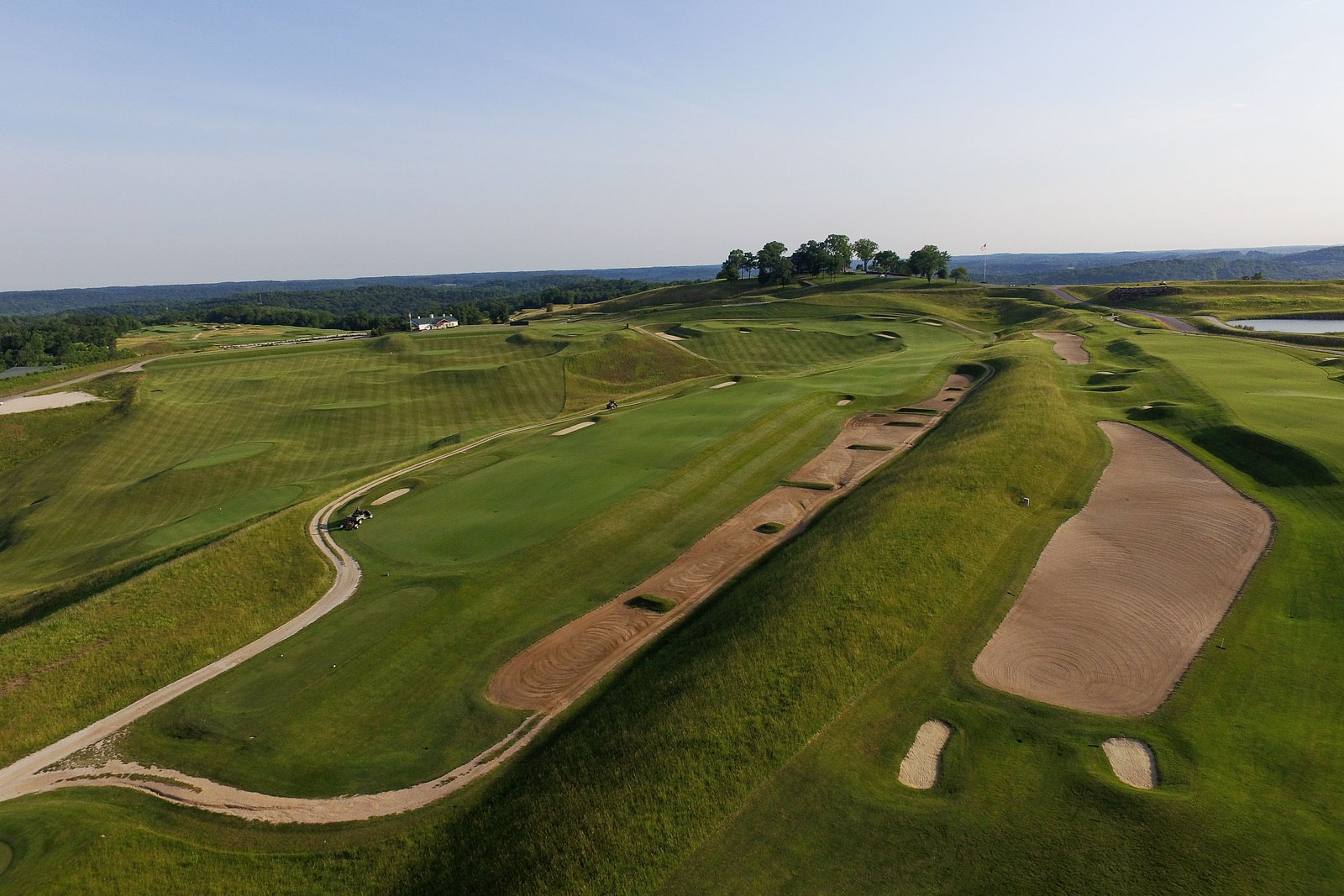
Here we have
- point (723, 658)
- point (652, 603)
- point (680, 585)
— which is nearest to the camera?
point (723, 658)

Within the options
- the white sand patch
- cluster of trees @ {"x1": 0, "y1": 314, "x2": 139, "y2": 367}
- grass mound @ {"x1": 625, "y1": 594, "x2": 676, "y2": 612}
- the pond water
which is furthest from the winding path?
cluster of trees @ {"x1": 0, "y1": 314, "x2": 139, "y2": 367}

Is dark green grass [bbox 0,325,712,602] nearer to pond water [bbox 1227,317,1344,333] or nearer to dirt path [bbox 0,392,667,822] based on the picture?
dirt path [bbox 0,392,667,822]

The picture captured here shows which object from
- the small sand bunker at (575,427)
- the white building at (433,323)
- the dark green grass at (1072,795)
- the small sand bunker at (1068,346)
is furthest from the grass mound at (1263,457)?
the white building at (433,323)

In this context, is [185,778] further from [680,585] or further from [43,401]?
[43,401]

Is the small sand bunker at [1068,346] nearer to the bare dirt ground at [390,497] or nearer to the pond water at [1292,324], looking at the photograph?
the pond water at [1292,324]

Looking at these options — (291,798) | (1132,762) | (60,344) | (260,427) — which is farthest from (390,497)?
(60,344)
